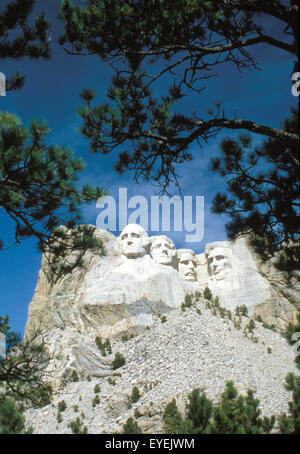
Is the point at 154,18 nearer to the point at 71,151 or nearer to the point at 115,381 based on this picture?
the point at 71,151

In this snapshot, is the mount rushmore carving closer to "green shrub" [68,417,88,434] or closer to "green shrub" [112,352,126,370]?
"green shrub" [112,352,126,370]

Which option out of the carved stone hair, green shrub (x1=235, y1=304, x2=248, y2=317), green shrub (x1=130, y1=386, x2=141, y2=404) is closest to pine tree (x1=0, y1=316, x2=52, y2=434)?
green shrub (x1=130, y1=386, x2=141, y2=404)

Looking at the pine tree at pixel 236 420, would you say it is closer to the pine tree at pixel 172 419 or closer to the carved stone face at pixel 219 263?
the pine tree at pixel 172 419

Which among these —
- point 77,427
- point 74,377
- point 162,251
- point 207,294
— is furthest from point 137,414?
point 162,251

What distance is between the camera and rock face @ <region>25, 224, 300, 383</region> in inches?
856

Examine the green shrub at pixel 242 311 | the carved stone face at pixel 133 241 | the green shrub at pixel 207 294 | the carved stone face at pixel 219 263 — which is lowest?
the green shrub at pixel 242 311

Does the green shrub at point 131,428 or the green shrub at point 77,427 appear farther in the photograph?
the green shrub at point 77,427

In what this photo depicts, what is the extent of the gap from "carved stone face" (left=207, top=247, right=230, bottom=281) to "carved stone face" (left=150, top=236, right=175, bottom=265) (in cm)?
231

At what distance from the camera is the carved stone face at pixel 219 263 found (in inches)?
966

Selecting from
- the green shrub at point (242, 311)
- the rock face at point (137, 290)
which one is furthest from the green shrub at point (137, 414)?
the green shrub at point (242, 311)

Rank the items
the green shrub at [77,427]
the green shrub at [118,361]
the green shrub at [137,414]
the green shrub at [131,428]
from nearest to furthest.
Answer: the green shrub at [131,428] < the green shrub at [77,427] < the green shrub at [137,414] < the green shrub at [118,361]

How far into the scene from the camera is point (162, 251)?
25047mm
